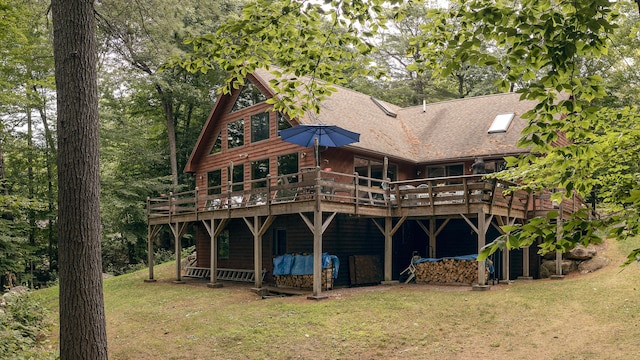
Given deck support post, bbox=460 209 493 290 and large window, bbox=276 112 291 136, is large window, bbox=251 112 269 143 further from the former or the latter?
deck support post, bbox=460 209 493 290

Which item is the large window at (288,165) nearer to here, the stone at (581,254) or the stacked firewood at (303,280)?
the stacked firewood at (303,280)

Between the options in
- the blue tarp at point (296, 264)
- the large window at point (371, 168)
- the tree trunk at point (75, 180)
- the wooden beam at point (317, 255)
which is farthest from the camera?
the large window at point (371, 168)

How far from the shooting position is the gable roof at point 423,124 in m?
20.3

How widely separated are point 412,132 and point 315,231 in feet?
35.2

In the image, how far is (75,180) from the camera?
5676 mm

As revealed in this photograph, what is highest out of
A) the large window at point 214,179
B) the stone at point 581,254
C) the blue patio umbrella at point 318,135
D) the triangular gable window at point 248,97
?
the triangular gable window at point 248,97

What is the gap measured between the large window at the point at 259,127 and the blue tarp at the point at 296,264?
16.9 feet

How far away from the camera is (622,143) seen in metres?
5.72

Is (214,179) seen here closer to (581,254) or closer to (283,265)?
(283,265)

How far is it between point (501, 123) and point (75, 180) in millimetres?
18904

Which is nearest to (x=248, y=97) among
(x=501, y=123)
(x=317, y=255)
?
(x=317, y=255)

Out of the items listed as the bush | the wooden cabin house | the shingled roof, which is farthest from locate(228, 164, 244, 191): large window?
the bush

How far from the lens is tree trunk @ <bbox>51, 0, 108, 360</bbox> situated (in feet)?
18.6

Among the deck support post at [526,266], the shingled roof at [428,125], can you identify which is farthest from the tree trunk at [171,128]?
the deck support post at [526,266]
